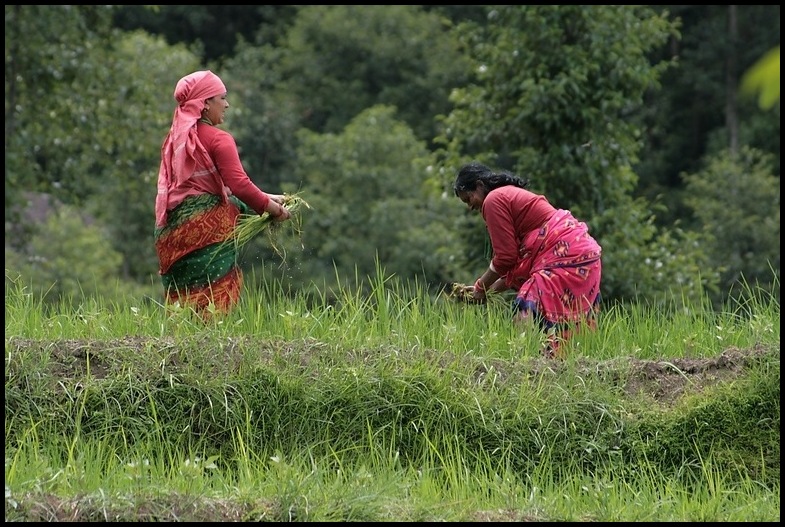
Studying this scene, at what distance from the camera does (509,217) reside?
6.94 m

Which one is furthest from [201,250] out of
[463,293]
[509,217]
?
[509,217]

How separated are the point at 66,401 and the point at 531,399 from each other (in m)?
1.96

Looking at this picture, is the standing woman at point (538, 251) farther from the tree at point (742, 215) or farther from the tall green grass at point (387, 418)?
the tree at point (742, 215)

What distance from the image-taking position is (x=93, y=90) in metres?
16.0

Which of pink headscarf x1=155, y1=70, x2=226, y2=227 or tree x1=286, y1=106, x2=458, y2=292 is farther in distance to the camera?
tree x1=286, y1=106, x2=458, y2=292

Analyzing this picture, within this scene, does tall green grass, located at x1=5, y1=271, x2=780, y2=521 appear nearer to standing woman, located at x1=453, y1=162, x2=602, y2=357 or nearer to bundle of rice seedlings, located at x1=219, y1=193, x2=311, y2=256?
standing woman, located at x1=453, y1=162, x2=602, y2=357

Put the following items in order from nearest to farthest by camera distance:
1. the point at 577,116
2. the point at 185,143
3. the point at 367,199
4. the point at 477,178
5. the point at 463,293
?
the point at 185,143 → the point at 477,178 → the point at 463,293 → the point at 577,116 → the point at 367,199

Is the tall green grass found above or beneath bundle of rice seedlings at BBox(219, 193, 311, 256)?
beneath

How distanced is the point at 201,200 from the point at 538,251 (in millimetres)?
1727

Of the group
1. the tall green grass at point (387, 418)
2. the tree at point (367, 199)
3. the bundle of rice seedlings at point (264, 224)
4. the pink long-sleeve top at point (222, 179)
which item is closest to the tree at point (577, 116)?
the bundle of rice seedlings at point (264, 224)

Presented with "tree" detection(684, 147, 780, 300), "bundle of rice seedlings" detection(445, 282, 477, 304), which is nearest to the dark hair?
"bundle of rice seedlings" detection(445, 282, 477, 304)

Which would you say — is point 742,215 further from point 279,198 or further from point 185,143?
point 185,143

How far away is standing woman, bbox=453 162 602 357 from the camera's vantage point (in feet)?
22.6

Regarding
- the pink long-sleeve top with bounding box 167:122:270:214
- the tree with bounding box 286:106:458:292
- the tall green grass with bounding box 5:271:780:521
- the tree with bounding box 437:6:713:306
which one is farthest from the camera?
the tree with bounding box 286:106:458:292
